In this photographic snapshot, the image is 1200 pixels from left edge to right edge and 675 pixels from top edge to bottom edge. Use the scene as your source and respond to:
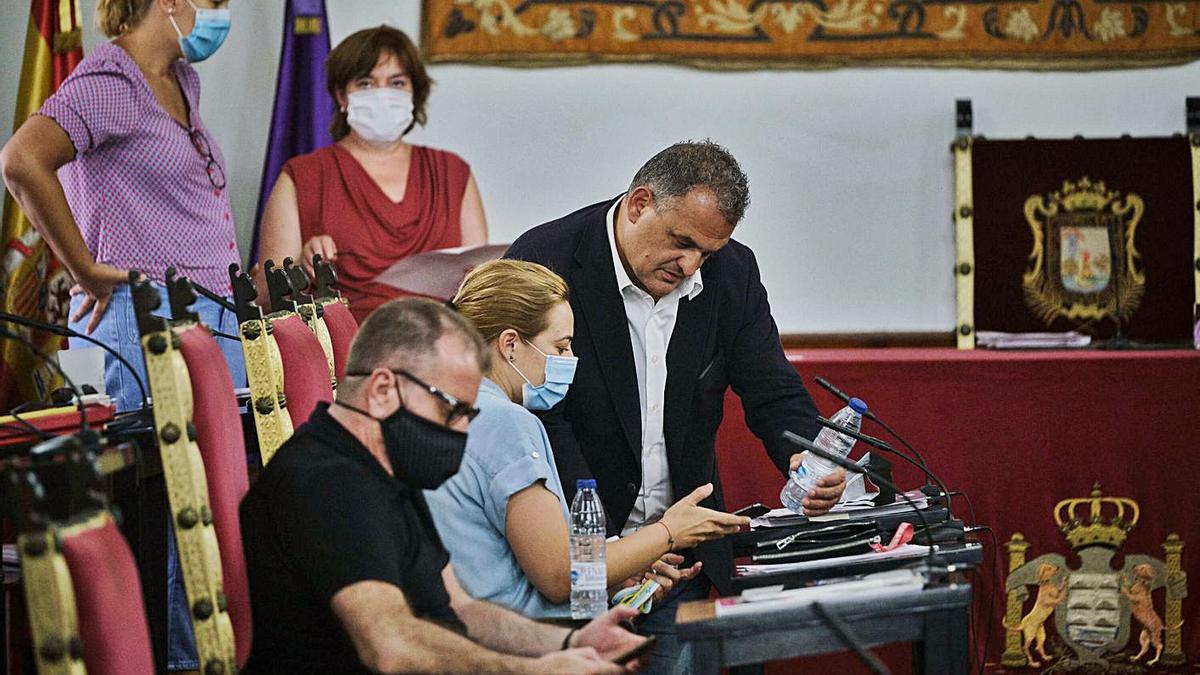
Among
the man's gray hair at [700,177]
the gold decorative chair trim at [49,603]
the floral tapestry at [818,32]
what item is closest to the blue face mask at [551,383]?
the man's gray hair at [700,177]

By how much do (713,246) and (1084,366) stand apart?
1.75 meters

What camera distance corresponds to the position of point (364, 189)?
4398mm

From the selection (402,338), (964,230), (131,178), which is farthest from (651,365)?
(964,230)

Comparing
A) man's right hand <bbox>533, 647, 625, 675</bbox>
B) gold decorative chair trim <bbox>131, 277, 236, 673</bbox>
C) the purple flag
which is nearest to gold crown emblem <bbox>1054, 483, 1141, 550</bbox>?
man's right hand <bbox>533, 647, 625, 675</bbox>

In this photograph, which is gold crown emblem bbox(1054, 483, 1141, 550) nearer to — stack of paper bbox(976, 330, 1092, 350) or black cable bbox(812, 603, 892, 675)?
stack of paper bbox(976, 330, 1092, 350)

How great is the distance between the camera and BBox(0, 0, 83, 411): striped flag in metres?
4.41

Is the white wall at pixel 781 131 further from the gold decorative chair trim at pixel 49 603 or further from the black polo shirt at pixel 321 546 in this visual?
the gold decorative chair trim at pixel 49 603

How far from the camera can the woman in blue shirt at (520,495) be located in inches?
89.2

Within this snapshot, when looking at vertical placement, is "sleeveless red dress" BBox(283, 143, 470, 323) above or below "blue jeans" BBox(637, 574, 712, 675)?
above

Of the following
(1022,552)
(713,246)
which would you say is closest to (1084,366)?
(1022,552)

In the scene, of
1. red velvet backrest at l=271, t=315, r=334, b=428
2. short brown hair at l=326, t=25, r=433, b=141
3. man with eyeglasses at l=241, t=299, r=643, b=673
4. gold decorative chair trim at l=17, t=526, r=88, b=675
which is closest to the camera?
gold decorative chair trim at l=17, t=526, r=88, b=675

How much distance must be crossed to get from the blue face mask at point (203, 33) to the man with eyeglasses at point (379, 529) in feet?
6.63

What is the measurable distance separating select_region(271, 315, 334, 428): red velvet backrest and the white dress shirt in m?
0.66

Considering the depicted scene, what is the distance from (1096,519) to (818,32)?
1.94 meters
